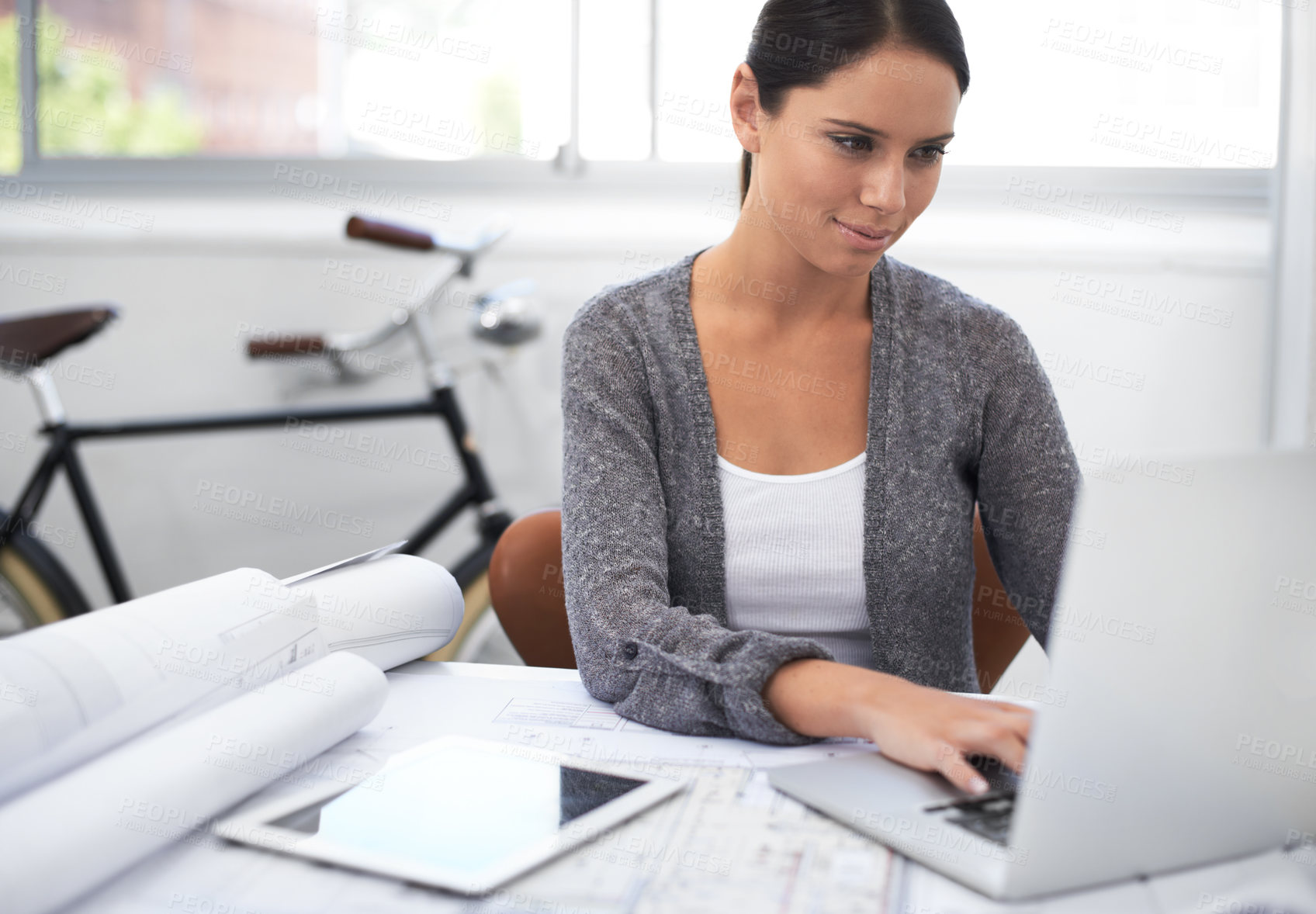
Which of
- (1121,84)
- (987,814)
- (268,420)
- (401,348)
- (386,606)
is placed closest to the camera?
(987,814)

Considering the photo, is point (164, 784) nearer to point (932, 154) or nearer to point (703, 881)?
point (703, 881)

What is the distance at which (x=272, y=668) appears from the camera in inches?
26.6

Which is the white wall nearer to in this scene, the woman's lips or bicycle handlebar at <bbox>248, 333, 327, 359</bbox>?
bicycle handlebar at <bbox>248, 333, 327, 359</bbox>

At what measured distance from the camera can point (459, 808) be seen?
0.57 metres

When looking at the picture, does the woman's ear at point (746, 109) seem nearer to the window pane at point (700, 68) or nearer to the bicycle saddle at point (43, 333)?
the window pane at point (700, 68)

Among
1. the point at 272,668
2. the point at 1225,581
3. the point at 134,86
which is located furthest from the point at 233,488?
the point at 1225,581

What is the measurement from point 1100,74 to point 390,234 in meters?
1.39

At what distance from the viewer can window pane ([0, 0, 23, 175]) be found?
2.35m

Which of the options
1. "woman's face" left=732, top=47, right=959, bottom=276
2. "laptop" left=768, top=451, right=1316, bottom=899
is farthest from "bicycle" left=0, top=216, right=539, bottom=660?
"laptop" left=768, top=451, right=1316, bottom=899

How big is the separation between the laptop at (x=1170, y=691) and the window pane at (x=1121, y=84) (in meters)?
1.73

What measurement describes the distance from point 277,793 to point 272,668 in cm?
10

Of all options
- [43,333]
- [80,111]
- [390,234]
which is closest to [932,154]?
[390,234]

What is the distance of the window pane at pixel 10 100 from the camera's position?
2.35 metres

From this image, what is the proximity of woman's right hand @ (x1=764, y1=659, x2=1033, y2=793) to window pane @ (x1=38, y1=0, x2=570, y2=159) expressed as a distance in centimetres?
177
